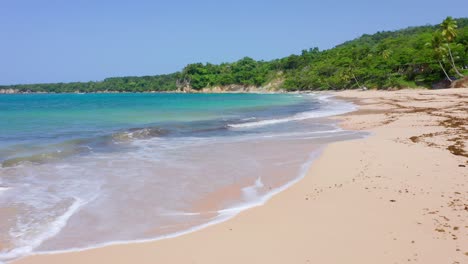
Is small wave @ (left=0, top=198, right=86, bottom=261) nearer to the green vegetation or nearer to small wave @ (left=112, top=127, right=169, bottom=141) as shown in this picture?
small wave @ (left=112, top=127, right=169, bottom=141)

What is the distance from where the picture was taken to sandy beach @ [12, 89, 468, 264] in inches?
214

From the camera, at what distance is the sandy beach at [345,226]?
5430mm

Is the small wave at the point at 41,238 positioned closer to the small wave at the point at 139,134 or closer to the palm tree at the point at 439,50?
the small wave at the point at 139,134

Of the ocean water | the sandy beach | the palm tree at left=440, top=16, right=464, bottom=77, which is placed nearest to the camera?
the sandy beach

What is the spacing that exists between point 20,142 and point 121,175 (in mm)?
11353

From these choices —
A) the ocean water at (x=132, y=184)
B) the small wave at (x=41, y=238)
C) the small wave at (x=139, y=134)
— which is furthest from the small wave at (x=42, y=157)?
the small wave at (x=41, y=238)

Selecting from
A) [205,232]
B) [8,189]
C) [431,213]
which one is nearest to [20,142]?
[8,189]

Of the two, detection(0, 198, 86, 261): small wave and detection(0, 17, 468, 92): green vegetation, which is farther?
detection(0, 17, 468, 92): green vegetation

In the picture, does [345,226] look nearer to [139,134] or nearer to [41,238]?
[41,238]

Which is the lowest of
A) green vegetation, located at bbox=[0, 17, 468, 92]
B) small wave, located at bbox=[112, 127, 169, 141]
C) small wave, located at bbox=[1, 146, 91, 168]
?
small wave, located at bbox=[1, 146, 91, 168]

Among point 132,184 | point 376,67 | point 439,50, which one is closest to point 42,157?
point 132,184

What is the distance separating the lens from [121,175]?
37.5 feet

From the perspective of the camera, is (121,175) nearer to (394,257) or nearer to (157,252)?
(157,252)

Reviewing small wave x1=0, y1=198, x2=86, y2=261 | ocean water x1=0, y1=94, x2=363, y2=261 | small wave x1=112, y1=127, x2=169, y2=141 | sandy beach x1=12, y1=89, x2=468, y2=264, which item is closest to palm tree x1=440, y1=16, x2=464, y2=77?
ocean water x1=0, y1=94, x2=363, y2=261
